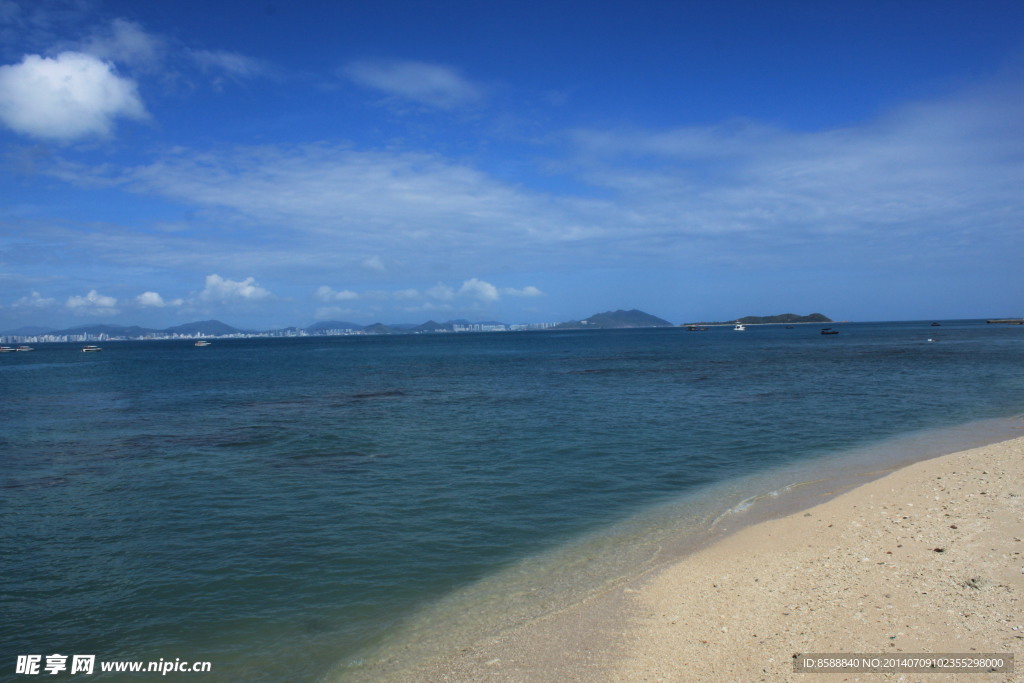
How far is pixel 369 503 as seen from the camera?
14789 millimetres

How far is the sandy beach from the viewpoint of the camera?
6648mm

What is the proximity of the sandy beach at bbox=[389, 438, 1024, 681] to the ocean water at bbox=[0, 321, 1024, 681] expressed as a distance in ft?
3.22

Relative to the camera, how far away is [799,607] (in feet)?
25.6

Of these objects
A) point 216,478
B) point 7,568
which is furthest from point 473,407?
point 7,568

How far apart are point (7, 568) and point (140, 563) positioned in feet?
8.03

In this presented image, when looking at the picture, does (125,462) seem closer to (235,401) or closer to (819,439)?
(235,401)

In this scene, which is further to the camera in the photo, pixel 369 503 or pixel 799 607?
pixel 369 503

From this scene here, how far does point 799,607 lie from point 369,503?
33.1 ft

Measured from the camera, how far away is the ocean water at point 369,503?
8.98 m

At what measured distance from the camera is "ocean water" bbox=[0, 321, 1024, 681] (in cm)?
898

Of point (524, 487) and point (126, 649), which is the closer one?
point (126, 649)

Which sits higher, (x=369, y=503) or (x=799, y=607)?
(x=799, y=607)

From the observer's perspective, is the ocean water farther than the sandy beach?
Yes

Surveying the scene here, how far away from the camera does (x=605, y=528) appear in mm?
12578
